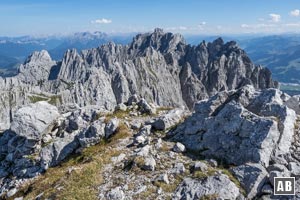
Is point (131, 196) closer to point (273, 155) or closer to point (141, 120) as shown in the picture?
point (273, 155)

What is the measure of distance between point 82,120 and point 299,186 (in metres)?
23.1

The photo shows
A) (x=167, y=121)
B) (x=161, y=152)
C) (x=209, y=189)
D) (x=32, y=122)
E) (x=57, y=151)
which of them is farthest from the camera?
(x=32, y=122)

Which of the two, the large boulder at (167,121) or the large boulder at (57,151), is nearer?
the large boulder at (57,151)

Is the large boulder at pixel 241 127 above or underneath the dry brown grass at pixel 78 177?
above

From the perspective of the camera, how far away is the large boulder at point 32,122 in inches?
1396

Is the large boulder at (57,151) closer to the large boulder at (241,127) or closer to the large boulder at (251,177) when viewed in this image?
the large boulder at (241,127)

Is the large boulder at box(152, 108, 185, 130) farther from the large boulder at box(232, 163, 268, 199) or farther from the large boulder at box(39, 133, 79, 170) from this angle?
the large boulder at box(232, 163, 268, 199)

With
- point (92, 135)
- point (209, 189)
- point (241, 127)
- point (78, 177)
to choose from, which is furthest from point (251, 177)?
point (92, 135)

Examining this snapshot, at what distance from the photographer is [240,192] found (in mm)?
22438

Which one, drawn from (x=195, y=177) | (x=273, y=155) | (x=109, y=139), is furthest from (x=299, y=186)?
(x=109, y=139)

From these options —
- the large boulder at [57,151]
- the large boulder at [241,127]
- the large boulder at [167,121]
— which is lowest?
the large boulder at [57,151]

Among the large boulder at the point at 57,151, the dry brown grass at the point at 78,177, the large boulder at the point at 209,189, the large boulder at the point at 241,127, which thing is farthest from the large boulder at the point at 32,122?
the large boulder at the point at 209,189

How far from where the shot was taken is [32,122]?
3578 cm

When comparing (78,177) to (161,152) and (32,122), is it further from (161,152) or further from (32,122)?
(32,122)
